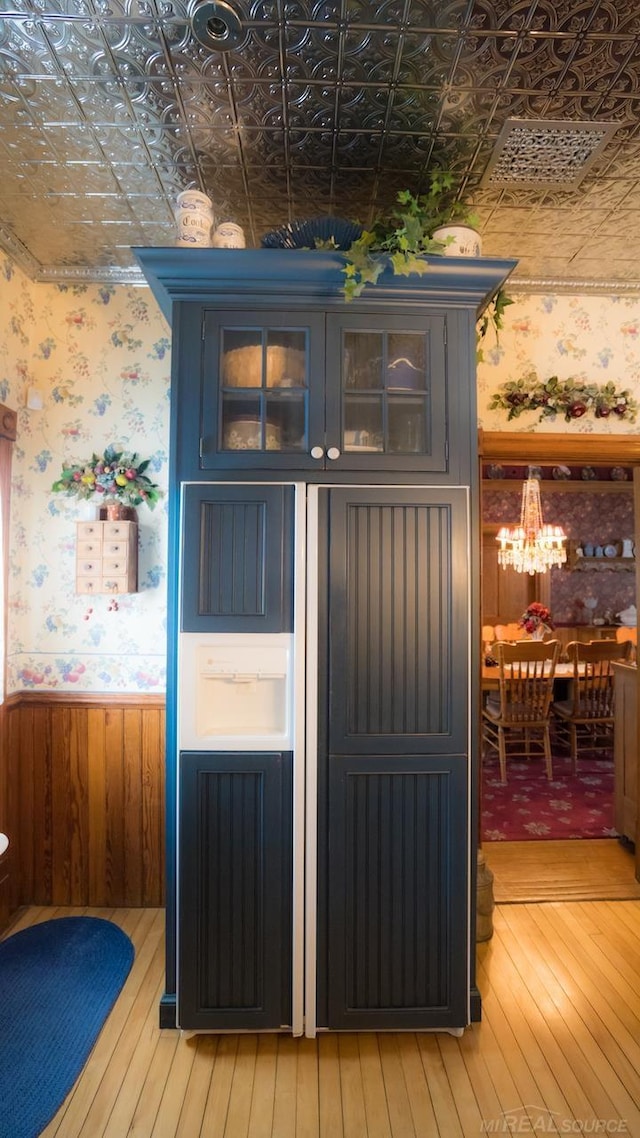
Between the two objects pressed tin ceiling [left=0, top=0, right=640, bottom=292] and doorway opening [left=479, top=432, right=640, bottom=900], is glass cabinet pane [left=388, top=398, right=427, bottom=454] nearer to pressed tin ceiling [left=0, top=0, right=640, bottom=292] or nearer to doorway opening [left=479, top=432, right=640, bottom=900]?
pressed tin ceiling [left=0, top=0, right=640, bottom=292]

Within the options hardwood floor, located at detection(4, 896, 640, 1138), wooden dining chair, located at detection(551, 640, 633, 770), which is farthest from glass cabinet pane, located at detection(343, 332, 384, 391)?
wooden dining chair, located at detection(551, 640, 633, 770)

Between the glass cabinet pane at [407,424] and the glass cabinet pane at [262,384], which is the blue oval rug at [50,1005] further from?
the glass cabinet pane at [407,424]

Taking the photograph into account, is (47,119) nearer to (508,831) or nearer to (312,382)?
(312,382)

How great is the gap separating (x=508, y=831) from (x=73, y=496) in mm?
3074

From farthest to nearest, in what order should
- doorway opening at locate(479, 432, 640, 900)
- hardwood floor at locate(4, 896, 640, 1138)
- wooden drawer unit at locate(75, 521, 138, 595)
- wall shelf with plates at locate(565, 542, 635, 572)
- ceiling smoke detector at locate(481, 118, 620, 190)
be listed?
wall shelf with plates at locate(565, 542, 635, 572) → doorway opening at locate(479, 432, 640, 900) → wooden drawer unit at locate(75, 521, 138, 595) → ceiling smoke detector at locate(481, 118, 620, 190) → hardwood floor at locate(4, 896, 640, 1138)

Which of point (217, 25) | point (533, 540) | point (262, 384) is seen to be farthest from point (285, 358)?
point (533, 540)

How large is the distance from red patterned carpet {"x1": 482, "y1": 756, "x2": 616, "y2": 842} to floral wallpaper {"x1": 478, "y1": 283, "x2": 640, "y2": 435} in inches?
92.3

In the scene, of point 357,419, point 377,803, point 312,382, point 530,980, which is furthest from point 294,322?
point 530,980

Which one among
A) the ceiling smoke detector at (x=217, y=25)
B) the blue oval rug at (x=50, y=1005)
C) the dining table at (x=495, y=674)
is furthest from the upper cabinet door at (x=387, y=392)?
the dining table at (x=495, y=674)

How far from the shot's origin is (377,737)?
1.91 metres

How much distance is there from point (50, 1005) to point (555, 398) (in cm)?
321

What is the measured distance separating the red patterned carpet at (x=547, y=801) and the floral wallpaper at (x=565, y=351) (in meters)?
2.35

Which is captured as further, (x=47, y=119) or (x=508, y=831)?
(x=508, y=831)

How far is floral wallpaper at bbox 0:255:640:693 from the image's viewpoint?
2.69 m
